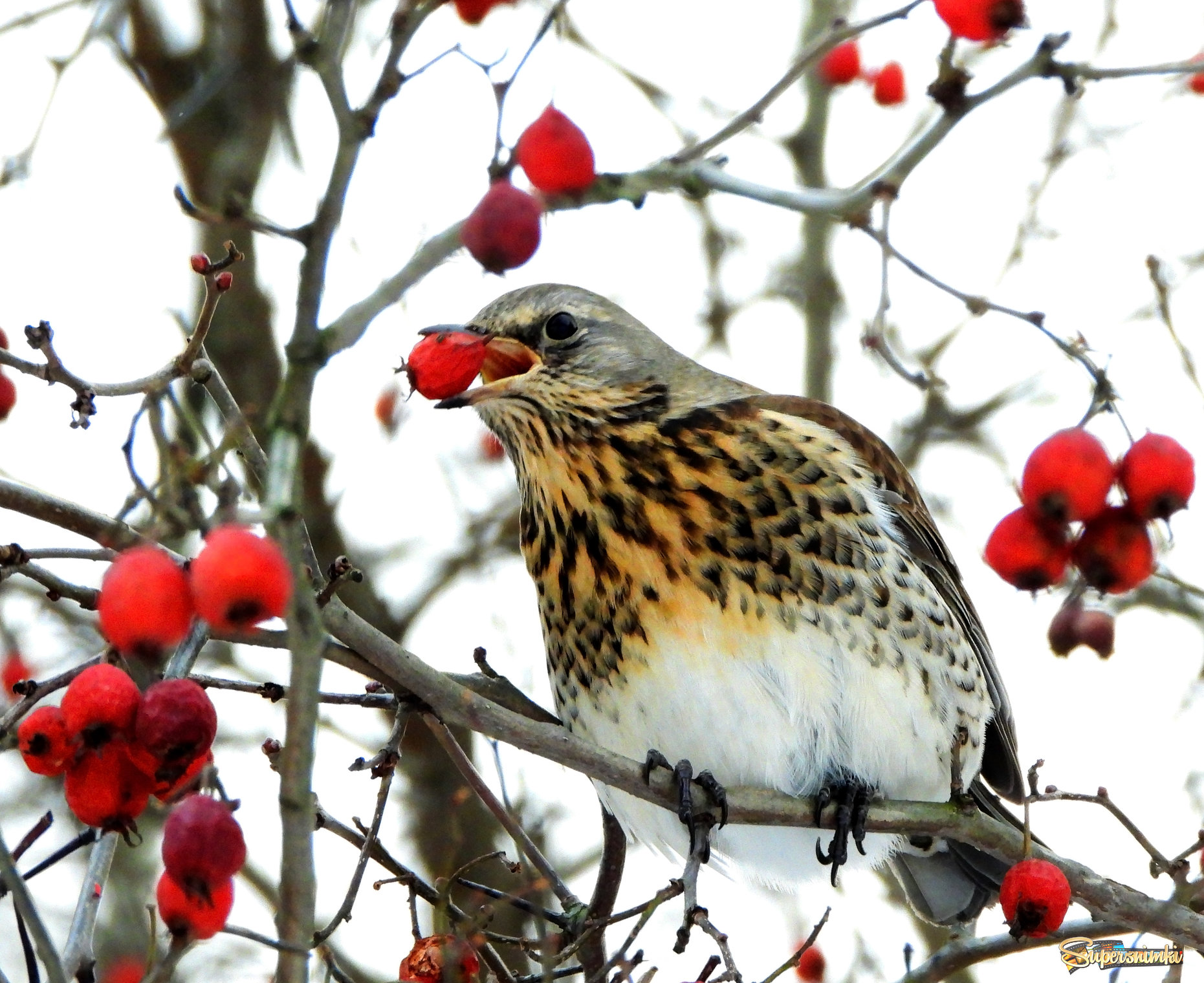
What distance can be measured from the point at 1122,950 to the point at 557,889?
136cm

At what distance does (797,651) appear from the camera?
346 cm

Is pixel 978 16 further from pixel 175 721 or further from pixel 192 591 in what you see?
pixel 175 721

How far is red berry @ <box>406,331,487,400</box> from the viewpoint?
317 centimetres

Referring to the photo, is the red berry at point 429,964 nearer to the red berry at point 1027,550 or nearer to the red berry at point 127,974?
the red berry at point 127,974

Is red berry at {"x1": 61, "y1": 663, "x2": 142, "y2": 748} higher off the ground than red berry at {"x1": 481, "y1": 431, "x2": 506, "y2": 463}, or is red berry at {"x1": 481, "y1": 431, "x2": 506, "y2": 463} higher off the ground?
red berry at {"x1": 481, "y1": 431, "x2": 506, "y2": 463}

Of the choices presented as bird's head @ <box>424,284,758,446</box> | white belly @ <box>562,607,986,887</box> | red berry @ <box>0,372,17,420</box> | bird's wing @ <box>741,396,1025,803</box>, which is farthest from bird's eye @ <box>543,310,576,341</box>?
red berry @ <box>0,372,17,420</box>

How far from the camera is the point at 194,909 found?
2.14 m

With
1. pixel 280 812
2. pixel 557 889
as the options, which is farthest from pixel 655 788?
pixel 280 812

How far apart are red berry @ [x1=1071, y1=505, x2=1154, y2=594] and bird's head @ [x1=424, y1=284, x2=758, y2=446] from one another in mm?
1447

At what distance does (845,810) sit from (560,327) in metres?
1.47

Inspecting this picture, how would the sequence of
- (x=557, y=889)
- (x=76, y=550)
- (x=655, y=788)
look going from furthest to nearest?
(x=557, y=889)
(x=655, y=788)
(x=76, y=550)

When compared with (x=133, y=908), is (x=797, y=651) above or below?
above

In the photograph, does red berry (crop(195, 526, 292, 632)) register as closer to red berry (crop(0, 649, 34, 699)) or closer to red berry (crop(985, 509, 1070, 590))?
red berry (crop(985, 509, 1070, 590))

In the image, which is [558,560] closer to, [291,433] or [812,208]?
[812,208]
